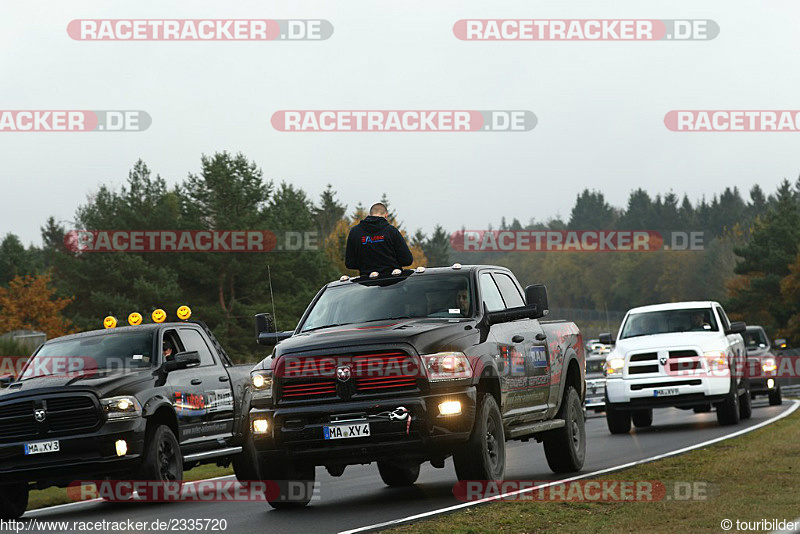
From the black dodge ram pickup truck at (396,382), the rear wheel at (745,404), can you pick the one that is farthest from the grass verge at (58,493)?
the rear wheel at (745,404)

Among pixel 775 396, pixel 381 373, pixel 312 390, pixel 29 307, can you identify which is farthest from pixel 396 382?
pixel 29 307

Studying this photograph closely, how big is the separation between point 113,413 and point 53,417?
62 cm

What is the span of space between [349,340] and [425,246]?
15616 cm

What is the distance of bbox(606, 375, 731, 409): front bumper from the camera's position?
74.0 feet

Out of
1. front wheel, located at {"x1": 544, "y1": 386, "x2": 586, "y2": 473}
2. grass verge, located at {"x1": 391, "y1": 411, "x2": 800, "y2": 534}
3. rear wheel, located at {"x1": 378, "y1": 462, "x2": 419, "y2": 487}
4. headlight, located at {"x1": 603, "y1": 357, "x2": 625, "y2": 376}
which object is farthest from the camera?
headlight, located at {"x1": 603, "y1": 357, "x2": 625, "y2": 376}

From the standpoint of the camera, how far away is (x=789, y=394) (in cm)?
4966

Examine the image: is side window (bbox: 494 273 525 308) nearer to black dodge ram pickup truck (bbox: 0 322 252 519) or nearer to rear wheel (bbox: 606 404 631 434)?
black dodge ram pickup truck (bbox: 0 322 252 519)

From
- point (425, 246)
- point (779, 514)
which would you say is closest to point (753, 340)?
point (779, 514)

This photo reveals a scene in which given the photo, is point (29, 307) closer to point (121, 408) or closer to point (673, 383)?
point (673, 383)

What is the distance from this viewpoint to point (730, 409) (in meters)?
23.2

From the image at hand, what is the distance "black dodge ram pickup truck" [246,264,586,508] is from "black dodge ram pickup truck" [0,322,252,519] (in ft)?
6.60

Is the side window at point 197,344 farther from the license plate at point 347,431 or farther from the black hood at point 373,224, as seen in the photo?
the license plate at point 347,431

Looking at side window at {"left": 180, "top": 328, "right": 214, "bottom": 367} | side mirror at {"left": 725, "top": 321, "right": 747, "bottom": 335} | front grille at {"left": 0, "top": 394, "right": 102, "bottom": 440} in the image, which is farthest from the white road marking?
side window at {"left": 180, "top": 328, "right": 214, "bottom": 367}

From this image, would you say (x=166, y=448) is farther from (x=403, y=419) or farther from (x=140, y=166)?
(x=140, y=166)
